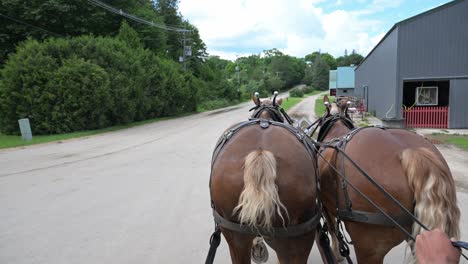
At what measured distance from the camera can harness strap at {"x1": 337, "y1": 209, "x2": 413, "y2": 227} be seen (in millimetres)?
2586

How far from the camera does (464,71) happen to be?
734 inches

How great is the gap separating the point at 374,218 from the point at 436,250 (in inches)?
45.1

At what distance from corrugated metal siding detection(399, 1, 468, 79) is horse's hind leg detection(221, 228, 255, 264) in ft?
63.5

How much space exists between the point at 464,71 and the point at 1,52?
35.2m

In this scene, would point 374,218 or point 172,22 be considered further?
point 172,22

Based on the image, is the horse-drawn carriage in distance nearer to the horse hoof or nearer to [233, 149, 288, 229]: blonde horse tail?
[233, 149, 288, 229]: blonde horse tail

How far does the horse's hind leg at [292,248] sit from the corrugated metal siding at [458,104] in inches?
759

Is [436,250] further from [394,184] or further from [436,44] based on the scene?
[436,44]

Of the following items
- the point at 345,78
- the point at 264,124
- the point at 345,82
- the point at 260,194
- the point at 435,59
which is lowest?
the point at 345,82

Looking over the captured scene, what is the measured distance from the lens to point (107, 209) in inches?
255

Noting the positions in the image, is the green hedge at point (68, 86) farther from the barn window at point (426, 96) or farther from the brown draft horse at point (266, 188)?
the brown draft horse at point (266, 188)

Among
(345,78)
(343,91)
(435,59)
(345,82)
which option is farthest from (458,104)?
(345,78)

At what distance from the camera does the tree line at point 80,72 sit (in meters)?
20.1

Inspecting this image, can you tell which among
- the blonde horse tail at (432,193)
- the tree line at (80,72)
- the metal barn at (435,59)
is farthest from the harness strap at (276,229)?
the tree line at (80,72)
